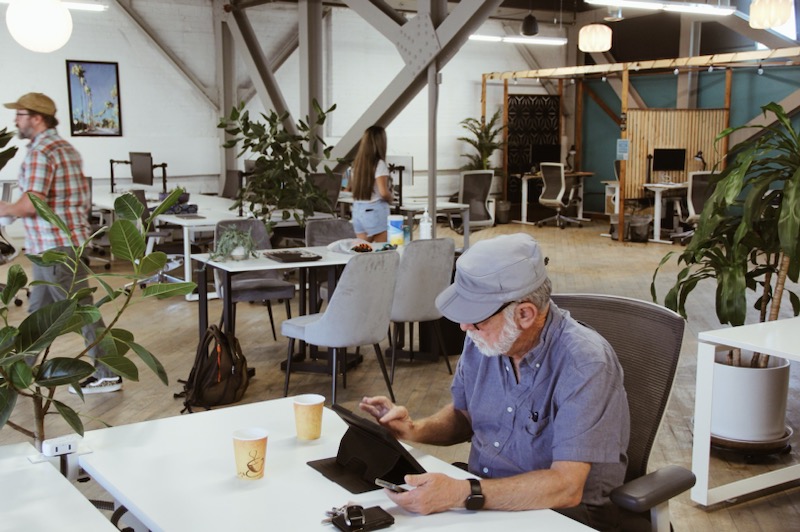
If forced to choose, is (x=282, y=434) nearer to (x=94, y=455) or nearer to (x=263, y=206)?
(x=94, y=455)

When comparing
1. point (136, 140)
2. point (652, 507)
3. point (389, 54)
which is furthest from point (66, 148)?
point (389, 54)

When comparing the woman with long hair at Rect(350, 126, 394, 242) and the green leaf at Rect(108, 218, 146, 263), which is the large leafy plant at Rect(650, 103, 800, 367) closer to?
the green leaf at Rect(108, 218, 146, 263)

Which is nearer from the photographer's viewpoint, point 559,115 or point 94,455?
point 94,455

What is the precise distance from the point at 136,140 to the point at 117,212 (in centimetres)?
1086

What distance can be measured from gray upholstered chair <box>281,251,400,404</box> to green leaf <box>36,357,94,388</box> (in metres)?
2.67

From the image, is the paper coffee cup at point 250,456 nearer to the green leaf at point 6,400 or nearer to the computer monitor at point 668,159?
the green leaf at point 6,400

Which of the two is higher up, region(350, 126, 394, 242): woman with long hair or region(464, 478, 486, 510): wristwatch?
region(350, 126, 394, 242): woman with long hair

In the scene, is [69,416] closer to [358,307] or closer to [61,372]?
[61,372]

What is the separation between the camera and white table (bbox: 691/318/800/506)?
3316mm

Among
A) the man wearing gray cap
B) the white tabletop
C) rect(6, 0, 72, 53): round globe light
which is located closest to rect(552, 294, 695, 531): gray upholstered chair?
the man wearing gray cap

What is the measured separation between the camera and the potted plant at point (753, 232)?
407 cm

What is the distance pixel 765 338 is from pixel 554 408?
65.8 inches

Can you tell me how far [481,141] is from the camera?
15.0 meters

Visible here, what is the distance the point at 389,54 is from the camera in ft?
47.9
